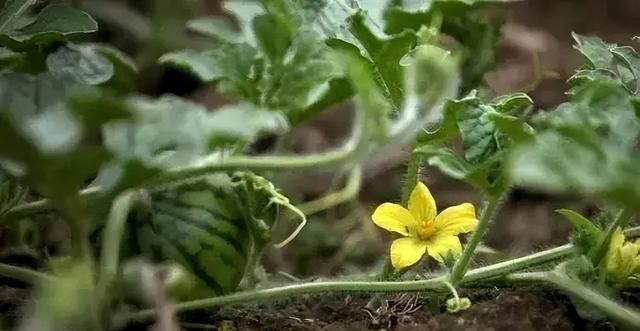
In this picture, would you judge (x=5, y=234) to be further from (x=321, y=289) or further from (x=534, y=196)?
(x=534, y=196)

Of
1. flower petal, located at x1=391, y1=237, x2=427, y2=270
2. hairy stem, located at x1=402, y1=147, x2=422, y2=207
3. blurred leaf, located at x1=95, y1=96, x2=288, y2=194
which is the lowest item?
flower petal, located at x1=391, y1=237, x2=427, y2=270

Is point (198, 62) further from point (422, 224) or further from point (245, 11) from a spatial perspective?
point (422, 224)

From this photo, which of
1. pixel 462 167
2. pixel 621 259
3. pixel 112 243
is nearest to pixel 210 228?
pixel 112 243

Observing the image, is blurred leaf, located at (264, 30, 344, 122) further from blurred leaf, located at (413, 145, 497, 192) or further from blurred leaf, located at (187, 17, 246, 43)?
blurred leaf, located at (187, 17, 246, 43)

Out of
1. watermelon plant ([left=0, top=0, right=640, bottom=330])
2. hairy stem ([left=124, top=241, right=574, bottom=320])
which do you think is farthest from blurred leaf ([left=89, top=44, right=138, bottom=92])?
hairy stem ([left=124, top=241, right=574, bottom=320])

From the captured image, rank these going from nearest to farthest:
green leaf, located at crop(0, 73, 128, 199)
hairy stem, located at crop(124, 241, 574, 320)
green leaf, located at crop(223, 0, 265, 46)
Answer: green leaf, located at crop(0, 73, 128, 199) < hairy stem, located at crop(124, 241, 574, 320) < green leaf, located at crop(223, 0, 265, 46)

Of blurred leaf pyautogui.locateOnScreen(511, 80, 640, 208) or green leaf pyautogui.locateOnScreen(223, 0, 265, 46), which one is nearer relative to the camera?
blurred leaf pyautogui.locateOnScreen(511, 80, 640, 208)

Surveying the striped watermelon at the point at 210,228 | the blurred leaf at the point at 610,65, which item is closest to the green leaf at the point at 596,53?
the blurred leaf at the point at 610,65

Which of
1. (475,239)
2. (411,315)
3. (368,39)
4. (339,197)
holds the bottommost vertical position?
(339,197)
